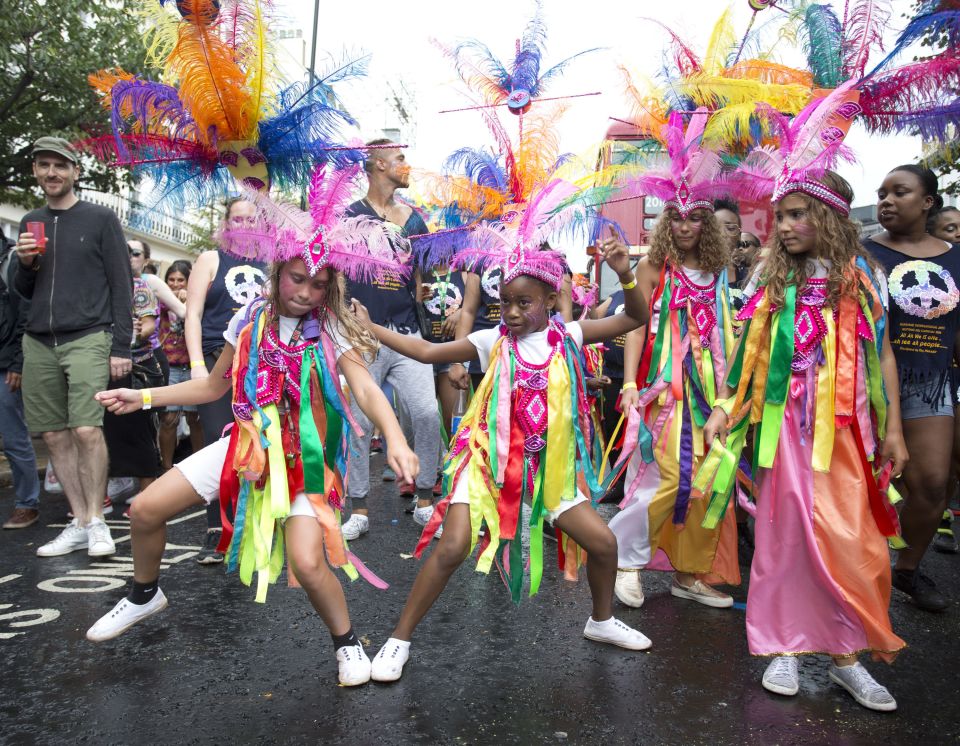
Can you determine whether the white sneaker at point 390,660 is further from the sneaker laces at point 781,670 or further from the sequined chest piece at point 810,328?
the sequined chest piece at point 810,328

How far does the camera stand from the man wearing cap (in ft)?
16.5

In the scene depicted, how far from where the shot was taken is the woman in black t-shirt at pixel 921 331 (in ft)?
13.5

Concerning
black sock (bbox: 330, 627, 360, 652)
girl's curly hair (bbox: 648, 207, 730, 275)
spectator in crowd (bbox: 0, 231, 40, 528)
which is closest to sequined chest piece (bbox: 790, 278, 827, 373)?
girl's curly hair (bbox: 648, 207, 730, 275)

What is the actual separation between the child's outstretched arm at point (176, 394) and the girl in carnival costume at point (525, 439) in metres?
0.62

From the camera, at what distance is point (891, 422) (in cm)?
340

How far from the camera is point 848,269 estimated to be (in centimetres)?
338

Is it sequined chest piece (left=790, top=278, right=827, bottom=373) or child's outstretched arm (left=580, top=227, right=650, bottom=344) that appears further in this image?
child's outstretched arm (left=580, top=227, right=650, bottom=344)

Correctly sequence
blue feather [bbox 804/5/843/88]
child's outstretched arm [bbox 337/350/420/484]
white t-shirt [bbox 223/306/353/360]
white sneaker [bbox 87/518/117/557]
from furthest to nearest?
white sneaker [bbox 87/518/117/557] → blue feather [bbox 804/5/843/88] → white t-shirt [bbox 223/306/353/360] → child's outstretched arm [bbox 337/350/420/484]

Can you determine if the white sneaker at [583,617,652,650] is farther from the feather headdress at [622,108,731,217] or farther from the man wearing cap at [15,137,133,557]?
the man wearing cap at [15,137,133,557]

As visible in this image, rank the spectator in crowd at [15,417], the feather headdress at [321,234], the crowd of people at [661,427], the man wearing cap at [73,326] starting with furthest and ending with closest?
1. the spectator in crowd at [15,417]
2. the man wearing cap at [73,326]
3. the feather headdress at [321,234]
4. the crowd of people at [661,427]

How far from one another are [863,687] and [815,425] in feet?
3.14

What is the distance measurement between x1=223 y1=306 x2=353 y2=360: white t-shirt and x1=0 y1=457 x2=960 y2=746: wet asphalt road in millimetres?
1228

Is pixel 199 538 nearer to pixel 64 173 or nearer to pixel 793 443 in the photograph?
pixel 64 173

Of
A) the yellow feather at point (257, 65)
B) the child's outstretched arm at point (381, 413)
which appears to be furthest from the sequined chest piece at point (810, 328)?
the yellow feather at point (257, 65)
